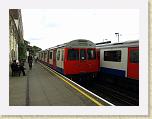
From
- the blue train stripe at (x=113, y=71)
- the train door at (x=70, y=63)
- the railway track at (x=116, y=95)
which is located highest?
the train door at (x=70, y=63)

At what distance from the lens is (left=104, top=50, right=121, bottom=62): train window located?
52.9ft

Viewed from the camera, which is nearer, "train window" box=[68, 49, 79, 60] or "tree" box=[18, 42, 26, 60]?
"train window" box=[68, 49, 79, 60]

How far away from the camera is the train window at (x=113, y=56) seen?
52.9 ft

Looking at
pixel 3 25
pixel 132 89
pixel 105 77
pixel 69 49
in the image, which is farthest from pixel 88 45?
pixel 3 25

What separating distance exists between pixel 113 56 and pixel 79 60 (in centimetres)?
182

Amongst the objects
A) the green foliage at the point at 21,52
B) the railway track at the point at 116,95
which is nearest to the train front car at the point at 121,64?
the railway track at the point at 116,95

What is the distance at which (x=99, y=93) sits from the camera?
15180 millimetres

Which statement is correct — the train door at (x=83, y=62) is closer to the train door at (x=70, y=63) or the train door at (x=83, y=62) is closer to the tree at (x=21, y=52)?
the train door at (x=70, y=63)

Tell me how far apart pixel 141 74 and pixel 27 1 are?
3.22 m

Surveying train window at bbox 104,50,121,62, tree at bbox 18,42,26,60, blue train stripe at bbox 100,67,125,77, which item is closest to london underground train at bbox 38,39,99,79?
blue train stripe at bbox 100,67,125,77

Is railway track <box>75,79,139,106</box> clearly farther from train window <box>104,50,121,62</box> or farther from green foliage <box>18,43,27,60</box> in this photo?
green foliage <box>18,43,27,60</box>

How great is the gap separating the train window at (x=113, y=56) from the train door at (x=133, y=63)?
4.52ft

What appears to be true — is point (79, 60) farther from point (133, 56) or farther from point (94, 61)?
point (133, 56)

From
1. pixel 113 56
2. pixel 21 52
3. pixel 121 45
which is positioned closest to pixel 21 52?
pixel 21 52
